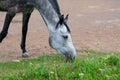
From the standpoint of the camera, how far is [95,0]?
16406 mm

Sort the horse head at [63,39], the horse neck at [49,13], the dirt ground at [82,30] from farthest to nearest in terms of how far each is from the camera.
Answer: the dirt ground at [82,30], the horse neck at [49,13], the horse head at [63,39]

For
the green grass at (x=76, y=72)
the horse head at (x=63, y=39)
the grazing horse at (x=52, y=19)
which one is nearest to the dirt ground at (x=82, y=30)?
the grazing horse at (x=52, y=19)

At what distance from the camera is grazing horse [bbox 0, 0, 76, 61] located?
7988 millimetres

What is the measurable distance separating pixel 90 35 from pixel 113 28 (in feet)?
3.36

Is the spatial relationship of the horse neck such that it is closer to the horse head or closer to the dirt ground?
the horse head

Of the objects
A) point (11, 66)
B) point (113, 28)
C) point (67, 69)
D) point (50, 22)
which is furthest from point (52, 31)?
Answer: point (113, 28)

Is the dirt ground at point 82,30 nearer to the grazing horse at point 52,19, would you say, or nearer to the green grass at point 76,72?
the grazing horse at point 52,19

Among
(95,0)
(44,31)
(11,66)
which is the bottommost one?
(95,0)

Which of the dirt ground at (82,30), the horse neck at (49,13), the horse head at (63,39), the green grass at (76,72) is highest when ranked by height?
the green grass at (76,72)

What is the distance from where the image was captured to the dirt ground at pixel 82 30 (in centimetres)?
984

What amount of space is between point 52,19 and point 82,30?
3.55 meters

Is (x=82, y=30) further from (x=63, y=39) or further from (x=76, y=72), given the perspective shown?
(x=76, y=72)

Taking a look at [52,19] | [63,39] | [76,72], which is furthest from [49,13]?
[76,72]

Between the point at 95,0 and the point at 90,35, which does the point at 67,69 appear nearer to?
the point at 90,35
